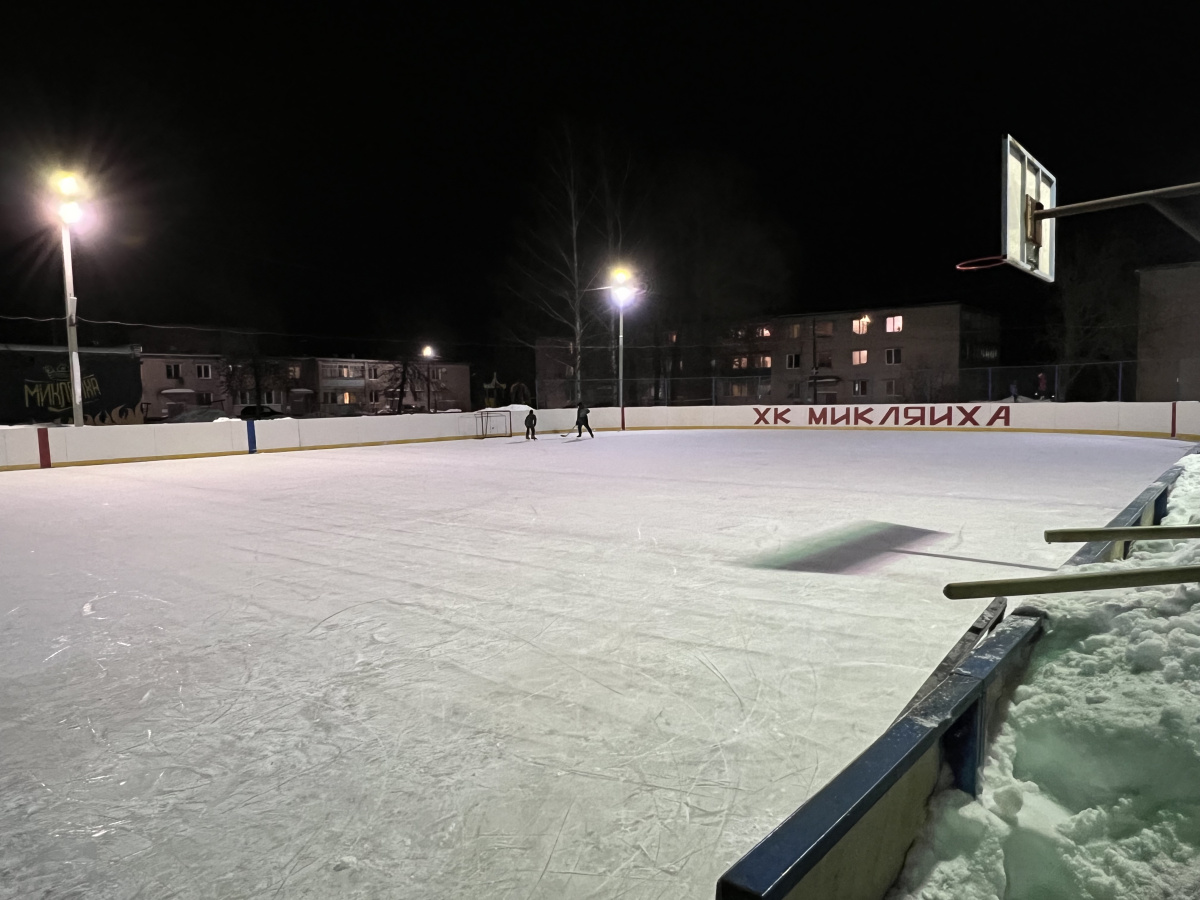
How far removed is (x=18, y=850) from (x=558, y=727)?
68.9 inches

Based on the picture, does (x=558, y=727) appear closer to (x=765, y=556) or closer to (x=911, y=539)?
(x=765, y=556)

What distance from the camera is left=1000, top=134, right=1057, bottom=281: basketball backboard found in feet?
26.8

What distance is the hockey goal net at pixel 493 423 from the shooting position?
914 inches

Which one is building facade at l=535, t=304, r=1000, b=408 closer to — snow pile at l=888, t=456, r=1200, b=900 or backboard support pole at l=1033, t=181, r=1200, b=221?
backboard support pole at l=1033, t=181, r=1200, b=221

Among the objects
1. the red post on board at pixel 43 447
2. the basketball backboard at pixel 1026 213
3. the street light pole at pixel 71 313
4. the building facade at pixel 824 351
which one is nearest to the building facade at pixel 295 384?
the building facade at pixel 824 351

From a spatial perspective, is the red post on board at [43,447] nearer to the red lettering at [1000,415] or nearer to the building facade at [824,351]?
the red lettering at [1000,415]

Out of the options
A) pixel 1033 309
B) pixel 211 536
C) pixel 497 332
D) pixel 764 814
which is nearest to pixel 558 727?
pixel 764 814

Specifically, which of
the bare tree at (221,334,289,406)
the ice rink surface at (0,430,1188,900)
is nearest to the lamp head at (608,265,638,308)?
the ice rink surface at (0,430,1188,900)

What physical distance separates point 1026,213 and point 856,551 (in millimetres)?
5644

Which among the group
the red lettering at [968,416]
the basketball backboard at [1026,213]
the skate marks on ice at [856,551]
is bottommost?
the skate marks on ice at [856,551]

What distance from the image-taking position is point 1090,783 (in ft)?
7.02

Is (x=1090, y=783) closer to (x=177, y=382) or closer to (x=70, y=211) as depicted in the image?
(x=70, y=211)

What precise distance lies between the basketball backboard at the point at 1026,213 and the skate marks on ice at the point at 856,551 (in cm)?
382

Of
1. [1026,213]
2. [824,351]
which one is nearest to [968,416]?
[1026,213]
